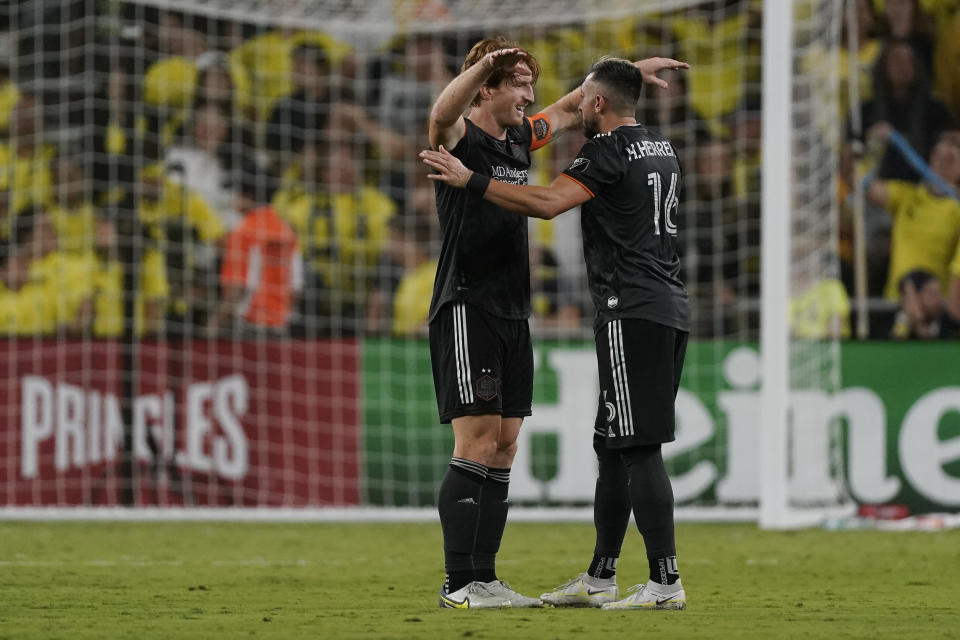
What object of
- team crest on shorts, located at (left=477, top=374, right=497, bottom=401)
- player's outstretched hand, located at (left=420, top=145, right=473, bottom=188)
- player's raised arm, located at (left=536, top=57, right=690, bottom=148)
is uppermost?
player's raised arm, located at (left=536, top=57, right=690, bottom=148)

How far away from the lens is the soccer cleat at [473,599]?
5.11 m

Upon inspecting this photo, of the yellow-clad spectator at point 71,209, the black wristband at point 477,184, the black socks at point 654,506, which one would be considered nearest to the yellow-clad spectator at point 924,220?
the yellow-clad spectator at point 71,209

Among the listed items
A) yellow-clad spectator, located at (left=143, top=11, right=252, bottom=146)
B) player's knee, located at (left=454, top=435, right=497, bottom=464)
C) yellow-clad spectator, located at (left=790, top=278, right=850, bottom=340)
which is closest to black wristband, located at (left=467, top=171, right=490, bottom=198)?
player's knee, located at (left=454, top=435, right=497, bottom=464)

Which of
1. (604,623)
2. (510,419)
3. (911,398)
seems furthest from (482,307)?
(911,398)

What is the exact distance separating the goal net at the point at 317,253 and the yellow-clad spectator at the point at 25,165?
2 centimetres

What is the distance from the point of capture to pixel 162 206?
11.3 metres

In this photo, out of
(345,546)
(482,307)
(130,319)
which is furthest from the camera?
(130,319)

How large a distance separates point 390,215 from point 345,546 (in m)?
4.05

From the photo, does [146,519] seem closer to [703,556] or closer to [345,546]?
[345,546]

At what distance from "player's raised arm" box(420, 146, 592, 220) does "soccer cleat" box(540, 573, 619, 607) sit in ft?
4.50

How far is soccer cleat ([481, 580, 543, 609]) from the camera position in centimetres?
523

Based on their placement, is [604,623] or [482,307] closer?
[604,623]

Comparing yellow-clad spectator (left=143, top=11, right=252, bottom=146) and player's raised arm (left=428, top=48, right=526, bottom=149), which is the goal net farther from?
player's raised arm (left=428, top=48, right=526, bottom=149)

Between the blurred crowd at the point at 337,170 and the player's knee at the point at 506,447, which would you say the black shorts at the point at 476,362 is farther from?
the blurred crowd at the point at 337,170
